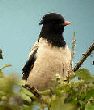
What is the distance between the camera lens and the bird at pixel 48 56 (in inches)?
108

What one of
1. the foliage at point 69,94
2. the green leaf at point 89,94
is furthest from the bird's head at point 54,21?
the green leaf at point 89,94

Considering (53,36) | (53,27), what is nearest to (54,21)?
(53,27)

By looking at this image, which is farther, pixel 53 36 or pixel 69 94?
pixel 53 36

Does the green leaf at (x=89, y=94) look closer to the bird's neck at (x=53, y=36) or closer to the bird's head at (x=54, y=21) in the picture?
the bird's neck at (x=53, y=36)

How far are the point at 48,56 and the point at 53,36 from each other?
45 centimetres

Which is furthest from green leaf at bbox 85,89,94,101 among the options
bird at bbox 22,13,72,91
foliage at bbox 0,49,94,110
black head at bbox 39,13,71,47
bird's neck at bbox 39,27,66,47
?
black head at bbox 39,13,71,47

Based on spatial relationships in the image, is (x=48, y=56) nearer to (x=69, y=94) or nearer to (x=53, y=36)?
(x=53, y=36)

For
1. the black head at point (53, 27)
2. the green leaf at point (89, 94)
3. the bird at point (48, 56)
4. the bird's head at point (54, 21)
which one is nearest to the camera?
the green leaf at point (89, 94)

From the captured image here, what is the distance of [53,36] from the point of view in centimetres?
317

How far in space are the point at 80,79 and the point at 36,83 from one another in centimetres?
207

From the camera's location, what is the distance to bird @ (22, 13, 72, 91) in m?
2.75

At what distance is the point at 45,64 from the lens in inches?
109

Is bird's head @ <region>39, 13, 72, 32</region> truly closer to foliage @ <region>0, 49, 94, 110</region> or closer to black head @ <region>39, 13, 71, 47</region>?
black head @ <region>39, 13, 71, 47</region>

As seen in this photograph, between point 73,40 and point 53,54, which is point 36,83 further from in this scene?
point 73,40
